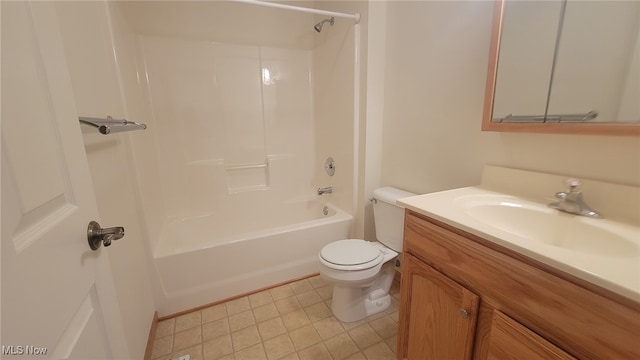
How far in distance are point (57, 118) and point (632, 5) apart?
1.58m

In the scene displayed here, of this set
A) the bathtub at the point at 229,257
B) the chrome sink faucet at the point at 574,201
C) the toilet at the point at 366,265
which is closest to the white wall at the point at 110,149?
the bathtub at the point at 229,257

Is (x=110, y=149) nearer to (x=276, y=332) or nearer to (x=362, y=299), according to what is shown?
(x=276, y=332)

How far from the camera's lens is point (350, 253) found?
152cm

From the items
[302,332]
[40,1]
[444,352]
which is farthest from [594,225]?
[40,1]

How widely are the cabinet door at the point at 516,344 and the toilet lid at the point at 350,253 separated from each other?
0.72 metres

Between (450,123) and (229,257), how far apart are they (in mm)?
1546

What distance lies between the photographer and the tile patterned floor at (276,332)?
139 cm

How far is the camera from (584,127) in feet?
2.94

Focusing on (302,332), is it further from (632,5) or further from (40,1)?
(632,5)

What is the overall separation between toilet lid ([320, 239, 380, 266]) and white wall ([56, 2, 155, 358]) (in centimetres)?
94

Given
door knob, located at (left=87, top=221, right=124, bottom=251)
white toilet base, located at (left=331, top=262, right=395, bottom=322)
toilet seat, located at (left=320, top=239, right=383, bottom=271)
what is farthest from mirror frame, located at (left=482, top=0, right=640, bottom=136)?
door knob, located at (left=87, top=221, right=124, bottom=251)

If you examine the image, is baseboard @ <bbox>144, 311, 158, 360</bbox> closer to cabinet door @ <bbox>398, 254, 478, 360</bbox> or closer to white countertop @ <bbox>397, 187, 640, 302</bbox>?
cabinet door @ <bbox>398, 254, 478, 360</bbox>

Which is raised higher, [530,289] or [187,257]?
[530,289]

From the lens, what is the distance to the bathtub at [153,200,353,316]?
5.34 ft
